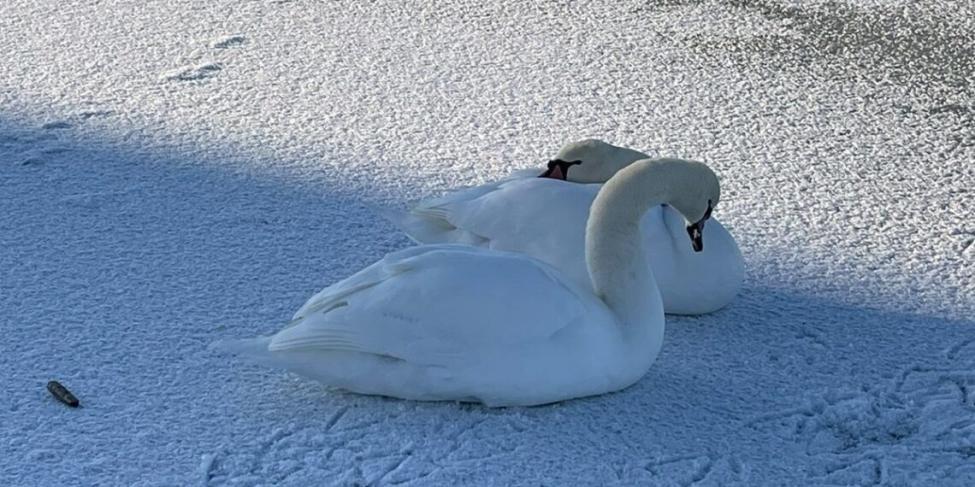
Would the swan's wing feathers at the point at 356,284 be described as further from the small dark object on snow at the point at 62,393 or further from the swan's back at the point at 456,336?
the small dark object on snow at the point at 62,393

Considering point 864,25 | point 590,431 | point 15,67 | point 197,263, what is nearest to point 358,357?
point 590,431

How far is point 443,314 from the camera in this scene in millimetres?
1858

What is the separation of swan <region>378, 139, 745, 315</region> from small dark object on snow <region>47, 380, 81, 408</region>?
24.2 inches

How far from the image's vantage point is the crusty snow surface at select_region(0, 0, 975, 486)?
1855 mm

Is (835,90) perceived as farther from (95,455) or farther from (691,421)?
(95,455)

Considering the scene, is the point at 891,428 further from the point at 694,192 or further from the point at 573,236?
the point at 573,236

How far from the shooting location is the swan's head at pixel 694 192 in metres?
1.99

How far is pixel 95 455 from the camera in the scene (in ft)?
5.97

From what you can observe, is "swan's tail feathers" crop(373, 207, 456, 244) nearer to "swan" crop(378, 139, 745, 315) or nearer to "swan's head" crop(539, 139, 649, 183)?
"swan" crop(378, 139, 745, 315)

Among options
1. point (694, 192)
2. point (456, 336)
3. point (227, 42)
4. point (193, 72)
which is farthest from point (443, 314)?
point (227, 42)

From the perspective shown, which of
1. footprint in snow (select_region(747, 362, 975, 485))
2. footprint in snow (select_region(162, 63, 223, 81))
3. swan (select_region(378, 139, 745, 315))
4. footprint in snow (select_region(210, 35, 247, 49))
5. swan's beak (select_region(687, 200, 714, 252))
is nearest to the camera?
footprint in snow (select_region(747, 362, 975, 485))

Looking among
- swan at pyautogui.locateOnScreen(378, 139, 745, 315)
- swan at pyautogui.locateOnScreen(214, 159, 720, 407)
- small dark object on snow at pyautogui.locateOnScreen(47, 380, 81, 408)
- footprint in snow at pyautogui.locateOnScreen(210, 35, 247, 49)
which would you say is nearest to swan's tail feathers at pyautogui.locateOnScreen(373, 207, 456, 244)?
swan at pyautogui.locateOnScreen(378, 139, 745, 315)

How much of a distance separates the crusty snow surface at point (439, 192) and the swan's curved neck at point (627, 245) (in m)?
0.12

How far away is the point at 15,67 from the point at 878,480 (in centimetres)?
223
